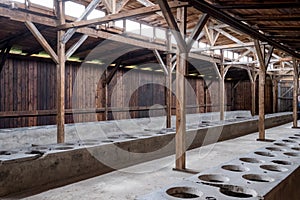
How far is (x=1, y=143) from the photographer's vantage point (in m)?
7.10

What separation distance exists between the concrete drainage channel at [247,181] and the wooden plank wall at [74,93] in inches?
273

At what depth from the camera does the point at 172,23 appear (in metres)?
5.08

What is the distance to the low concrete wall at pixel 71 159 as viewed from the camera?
4.60 m

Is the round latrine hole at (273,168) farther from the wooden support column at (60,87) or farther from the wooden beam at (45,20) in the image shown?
the wooden beam at (45,20)

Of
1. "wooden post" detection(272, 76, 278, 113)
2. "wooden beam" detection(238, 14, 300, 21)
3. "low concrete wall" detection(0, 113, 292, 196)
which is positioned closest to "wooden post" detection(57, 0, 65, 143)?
"low concrete wall" detection(0, 113, 292, 196)

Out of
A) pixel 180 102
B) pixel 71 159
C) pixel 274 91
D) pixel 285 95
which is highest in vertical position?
pixel 274 91

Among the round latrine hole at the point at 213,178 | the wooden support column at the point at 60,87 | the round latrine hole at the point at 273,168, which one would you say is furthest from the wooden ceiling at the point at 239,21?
the round latrine hole at the point at 213,178

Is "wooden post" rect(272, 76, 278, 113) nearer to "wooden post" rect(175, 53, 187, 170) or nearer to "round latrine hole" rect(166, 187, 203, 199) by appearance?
"wooden post" rect(175, 53, 187, 170)

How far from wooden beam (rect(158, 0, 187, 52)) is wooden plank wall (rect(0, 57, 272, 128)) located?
18.7ft

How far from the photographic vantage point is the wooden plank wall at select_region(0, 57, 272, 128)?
350 inches

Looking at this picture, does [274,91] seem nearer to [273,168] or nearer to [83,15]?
[83,15]

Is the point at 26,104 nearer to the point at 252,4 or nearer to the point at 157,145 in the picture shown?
the point at 157,145

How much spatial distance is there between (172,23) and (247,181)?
2900 millimetres

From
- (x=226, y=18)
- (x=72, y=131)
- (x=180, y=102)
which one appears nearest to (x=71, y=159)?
(x=180, y=102)
